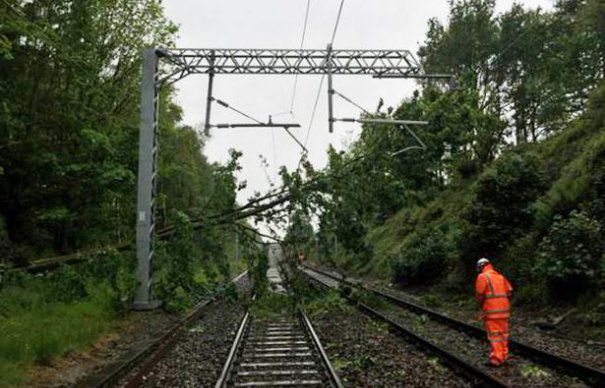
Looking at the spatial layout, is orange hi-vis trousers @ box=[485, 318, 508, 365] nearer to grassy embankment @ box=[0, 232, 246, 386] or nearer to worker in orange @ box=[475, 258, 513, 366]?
worker in orange @ box=[475, 258, 513, 366]

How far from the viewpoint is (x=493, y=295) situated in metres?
8.70

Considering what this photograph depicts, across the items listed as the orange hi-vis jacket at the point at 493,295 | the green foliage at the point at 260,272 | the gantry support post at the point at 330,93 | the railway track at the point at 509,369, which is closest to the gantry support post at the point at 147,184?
the green foliage at the point at 260,272

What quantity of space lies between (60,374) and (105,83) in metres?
18.4

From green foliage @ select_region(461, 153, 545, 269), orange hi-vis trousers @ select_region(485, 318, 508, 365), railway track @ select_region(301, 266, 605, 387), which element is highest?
green foliage @ select_region(461, 153, 545, 269)

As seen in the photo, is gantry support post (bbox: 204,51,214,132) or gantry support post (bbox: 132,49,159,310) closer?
gantry support post (bbox: 204,51,214,132)

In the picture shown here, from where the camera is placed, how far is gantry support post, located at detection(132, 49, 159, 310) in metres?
15.3

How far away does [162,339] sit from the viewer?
11141 millimetres

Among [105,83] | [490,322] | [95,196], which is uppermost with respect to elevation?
[105,83]

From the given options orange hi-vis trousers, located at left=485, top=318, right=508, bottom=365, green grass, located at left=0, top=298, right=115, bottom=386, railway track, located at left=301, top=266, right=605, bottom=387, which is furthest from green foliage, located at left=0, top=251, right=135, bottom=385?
orange hi-vis trousers, located at left=485, top=318, right=508, bottom=365

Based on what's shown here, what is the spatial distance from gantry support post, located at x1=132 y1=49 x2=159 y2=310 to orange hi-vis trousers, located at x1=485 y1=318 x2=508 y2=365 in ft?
32.6

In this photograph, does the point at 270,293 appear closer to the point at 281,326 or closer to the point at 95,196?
the point at 281,326

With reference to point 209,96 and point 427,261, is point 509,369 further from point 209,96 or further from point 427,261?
point 427,261

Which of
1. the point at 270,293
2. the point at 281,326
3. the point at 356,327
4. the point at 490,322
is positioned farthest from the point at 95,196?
the point at 490,322

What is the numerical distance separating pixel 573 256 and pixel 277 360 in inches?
292
